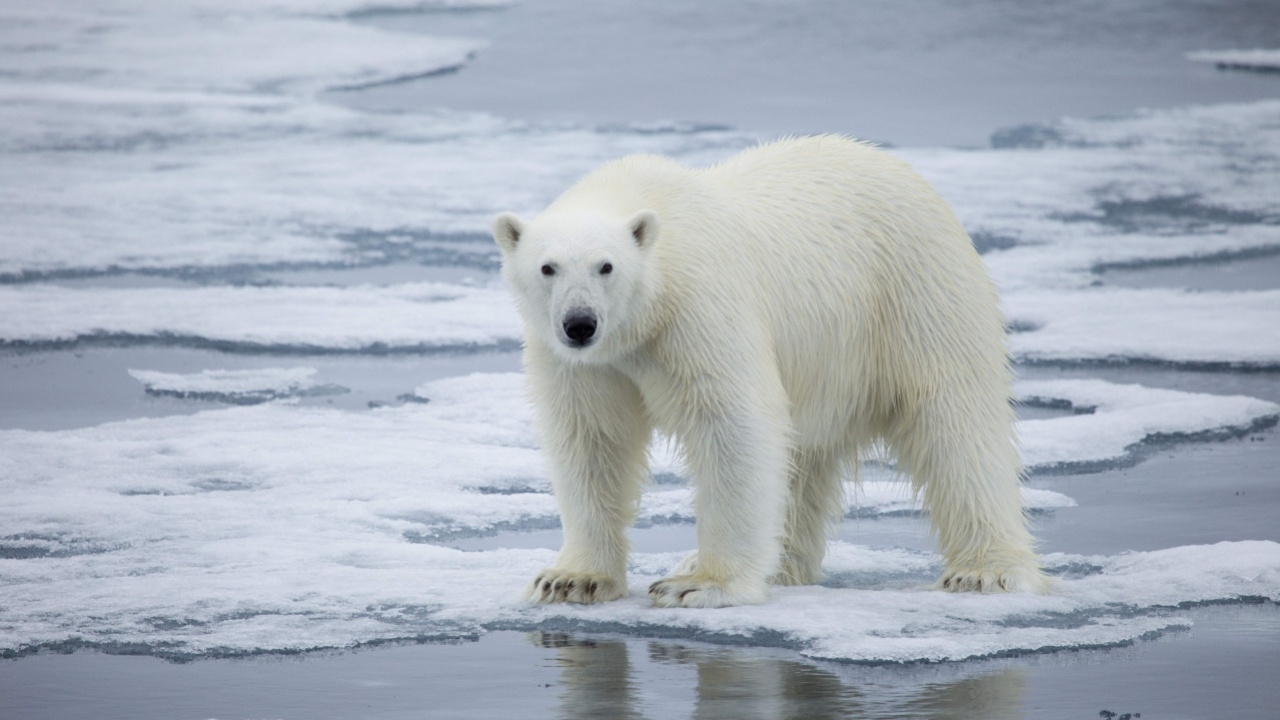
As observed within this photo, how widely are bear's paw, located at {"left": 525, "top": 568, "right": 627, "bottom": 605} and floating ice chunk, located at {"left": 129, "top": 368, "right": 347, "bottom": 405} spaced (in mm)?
3162

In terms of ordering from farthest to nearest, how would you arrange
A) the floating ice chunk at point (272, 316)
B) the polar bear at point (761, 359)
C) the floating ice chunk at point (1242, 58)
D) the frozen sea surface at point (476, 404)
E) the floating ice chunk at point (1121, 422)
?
the floating ice chunk at point (1242, 58) < the floating ice chunk at point (272, 316) < the floating ice chunk at point (1121, 422) < the polar bear at point (761, 359) < the frozen sea surface at point (476, 404)

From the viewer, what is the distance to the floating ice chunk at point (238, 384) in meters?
7.27

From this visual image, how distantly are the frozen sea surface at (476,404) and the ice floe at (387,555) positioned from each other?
2 cm

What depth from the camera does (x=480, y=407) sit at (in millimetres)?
6984

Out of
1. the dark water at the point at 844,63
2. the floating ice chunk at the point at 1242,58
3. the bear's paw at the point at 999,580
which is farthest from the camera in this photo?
the floating ice chunk at the point at 1242,58

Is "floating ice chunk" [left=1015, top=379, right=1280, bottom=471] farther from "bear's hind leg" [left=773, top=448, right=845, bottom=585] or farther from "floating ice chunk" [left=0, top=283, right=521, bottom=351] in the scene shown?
"floating ice chunk" [left=0, top=283, right=521, bottom=351]

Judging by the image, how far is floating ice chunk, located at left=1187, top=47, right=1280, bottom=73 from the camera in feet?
69.8

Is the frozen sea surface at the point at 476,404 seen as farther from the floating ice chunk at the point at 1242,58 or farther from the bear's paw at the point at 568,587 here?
the floating ice chunk at the point at 1242,58

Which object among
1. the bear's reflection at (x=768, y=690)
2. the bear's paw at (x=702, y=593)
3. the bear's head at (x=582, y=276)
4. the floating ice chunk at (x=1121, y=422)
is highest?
the bear's head at (x=582, y=276)

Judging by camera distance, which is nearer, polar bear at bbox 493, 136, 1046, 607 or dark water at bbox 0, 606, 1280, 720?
dark water at bbox 0, 606, 1280, 720

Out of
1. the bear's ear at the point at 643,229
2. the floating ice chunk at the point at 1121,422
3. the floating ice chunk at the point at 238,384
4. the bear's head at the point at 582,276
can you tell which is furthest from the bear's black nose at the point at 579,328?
the floating ice chunk at the point at 238,384

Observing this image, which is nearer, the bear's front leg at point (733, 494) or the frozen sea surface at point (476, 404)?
the frozen sea surface at point (476, 404)

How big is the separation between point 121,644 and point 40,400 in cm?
349

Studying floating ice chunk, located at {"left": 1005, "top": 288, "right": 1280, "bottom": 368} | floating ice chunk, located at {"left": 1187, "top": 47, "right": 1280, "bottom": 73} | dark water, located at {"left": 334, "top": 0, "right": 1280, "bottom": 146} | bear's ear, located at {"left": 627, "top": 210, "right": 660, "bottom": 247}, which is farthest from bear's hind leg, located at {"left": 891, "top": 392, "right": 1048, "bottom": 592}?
floating ice chunk, located at {"left": 1187, "top": 47, "right": 1280, "bottom": 73}
